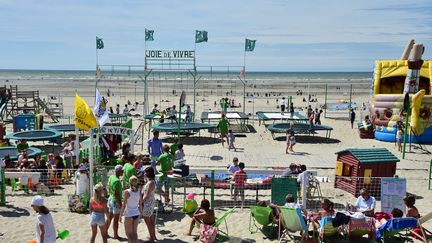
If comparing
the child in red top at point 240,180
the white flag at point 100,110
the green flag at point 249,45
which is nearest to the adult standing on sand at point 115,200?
the white flag at point 100,110

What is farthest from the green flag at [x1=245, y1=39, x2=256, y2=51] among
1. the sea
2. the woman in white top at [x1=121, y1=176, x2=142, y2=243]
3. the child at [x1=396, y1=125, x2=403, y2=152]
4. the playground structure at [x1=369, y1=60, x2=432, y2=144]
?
the woman in white top at [x1=121, y1=176, x2=142, y2=243]

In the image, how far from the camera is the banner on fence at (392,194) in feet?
32.0

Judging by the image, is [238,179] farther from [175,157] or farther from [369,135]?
[369,135]

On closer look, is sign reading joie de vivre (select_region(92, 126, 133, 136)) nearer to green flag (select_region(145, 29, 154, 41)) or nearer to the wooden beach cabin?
the wooden beach cabin

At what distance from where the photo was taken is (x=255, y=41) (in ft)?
94.0

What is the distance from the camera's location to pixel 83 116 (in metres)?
10.1

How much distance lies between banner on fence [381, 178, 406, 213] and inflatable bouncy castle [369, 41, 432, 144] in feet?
31.9

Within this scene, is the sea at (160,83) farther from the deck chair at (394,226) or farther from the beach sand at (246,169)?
the deck chair at (394,226)

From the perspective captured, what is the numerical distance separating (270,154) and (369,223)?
9.79 meters

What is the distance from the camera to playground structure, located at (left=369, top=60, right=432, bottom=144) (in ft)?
65.0

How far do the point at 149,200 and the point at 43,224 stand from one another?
2157 millimetres

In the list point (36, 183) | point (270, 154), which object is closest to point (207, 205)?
point (36, 183)

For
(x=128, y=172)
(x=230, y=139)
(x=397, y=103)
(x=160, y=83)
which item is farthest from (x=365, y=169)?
(x=160, y=83)

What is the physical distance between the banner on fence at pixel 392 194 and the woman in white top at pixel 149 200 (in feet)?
16.6
